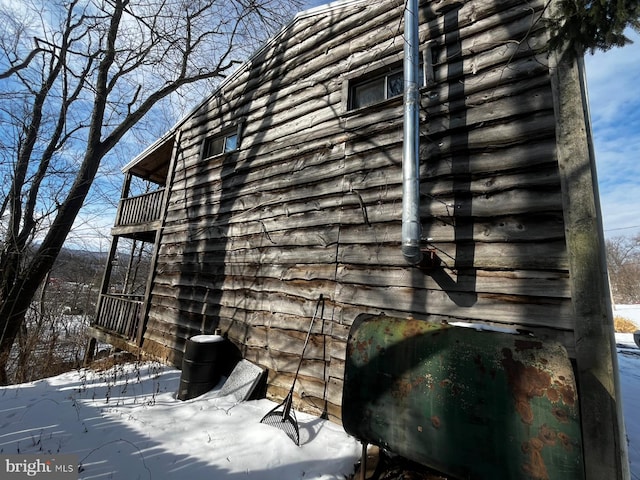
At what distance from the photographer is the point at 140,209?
327 inches

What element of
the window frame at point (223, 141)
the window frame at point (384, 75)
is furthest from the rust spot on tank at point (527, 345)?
the window frame at point (223, 141)

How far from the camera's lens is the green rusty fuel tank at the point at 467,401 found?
1.78 m

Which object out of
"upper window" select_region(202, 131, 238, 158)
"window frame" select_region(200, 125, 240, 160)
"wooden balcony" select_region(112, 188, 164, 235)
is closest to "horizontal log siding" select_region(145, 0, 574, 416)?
"window frame" select_region(200, 125, 240, 160)

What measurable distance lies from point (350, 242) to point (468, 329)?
1951 mm

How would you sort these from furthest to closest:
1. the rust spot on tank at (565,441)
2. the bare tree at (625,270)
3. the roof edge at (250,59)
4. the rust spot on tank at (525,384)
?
1. the bare tree at (625,270)
2. the roof edge at (250,59)
3. the rust spot on tank at (525,384)
4. the rust spot on tank at (565,441)

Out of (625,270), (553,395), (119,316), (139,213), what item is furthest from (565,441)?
(625,270)

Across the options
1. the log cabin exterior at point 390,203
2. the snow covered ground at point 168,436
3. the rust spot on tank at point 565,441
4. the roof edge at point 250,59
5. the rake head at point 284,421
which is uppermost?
the roof edge at point 250,59

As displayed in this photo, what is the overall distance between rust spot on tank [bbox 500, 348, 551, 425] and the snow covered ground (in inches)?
66.8

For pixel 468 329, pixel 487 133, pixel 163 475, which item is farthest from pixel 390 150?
pixel 163 475

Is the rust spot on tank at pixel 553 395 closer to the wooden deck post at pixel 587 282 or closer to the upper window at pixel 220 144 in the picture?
the wooden deck post at pixel 587 282

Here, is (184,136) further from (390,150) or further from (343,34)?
(390,150)

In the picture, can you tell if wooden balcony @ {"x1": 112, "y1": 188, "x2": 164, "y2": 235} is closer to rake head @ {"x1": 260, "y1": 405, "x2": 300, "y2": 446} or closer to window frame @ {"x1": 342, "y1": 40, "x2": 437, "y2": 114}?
window frame @ {"x1": 342, "y1": 40, "x2": 437, "y2": 114}

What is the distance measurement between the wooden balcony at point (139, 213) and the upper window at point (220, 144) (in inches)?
70.5

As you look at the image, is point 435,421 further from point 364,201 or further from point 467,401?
point 364,201
